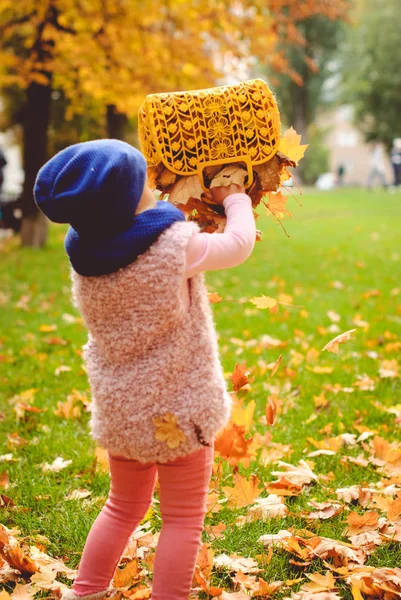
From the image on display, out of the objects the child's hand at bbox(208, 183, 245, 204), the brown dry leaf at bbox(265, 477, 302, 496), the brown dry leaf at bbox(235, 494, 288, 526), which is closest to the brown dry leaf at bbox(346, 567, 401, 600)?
the brown dry leaf at bbox(235, 494, 288, 526)

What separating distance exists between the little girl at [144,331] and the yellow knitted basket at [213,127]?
18cm

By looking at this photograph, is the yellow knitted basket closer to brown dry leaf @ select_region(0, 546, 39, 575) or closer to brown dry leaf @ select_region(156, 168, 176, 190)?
brown dry leaf @ select_region(156, 168, 176, 190)

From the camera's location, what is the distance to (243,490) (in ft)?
8.14

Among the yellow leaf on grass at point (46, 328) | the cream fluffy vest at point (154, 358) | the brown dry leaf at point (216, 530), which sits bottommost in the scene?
the yellow leaf on grass at point (46, 328)

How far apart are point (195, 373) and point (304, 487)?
3.88 ft

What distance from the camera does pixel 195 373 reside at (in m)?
1.78

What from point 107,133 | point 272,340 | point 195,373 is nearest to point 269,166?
point 195,373

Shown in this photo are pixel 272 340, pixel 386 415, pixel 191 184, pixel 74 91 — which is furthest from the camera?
pixel 74 91

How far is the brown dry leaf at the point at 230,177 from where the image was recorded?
193 centimetres

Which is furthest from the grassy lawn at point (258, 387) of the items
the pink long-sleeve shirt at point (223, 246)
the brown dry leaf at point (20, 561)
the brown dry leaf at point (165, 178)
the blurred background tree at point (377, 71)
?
the blurred background tree at point (377, 71)

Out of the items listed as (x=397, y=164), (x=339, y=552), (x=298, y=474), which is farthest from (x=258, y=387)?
(x=397, y=164)

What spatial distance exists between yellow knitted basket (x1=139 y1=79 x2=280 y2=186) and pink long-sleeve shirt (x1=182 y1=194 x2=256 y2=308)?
0.20 meters

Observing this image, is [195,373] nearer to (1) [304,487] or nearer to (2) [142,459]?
(2) [142,459]

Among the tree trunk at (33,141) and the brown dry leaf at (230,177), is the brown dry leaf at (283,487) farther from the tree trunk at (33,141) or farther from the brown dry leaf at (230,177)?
the tree trunk at (33,141)
